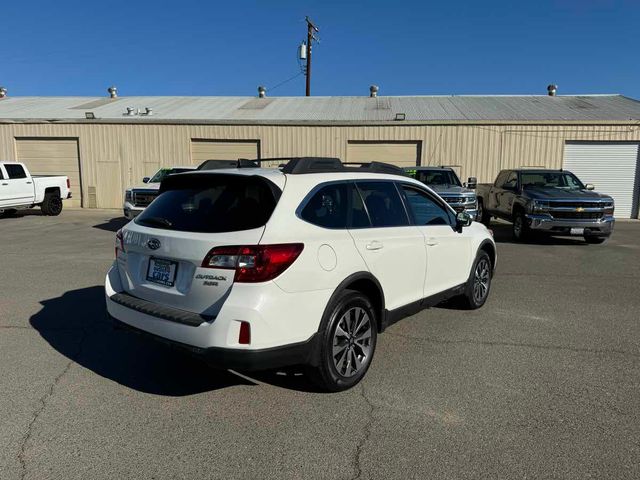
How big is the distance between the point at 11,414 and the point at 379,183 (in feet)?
10.9

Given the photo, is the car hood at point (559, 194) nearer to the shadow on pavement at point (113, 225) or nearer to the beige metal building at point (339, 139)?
the beige metal building at point (339, 139)

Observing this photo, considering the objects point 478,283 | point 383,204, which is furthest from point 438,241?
point 478,283

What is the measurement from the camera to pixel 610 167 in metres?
19.1

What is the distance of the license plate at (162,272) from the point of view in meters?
3.37

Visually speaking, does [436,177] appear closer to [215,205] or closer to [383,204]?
[383,204]

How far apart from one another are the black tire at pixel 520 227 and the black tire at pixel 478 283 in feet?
19.2

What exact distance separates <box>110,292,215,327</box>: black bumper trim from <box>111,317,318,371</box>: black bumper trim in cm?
16

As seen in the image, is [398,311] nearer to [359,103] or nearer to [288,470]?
[288,470]

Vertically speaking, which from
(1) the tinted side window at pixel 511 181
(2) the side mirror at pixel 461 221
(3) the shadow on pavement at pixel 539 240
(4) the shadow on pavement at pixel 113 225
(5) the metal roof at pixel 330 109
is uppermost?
(5) the metal roof at pixel 330 109

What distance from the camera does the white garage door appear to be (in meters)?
19.0

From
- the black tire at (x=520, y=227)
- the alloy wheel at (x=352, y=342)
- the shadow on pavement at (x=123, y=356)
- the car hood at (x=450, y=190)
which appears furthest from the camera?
the car hood at (x=450, y=190)

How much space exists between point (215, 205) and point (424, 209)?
2.30 metres

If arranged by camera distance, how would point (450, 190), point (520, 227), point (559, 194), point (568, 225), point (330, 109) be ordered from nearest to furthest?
point (568, 225)
point (559, 194)
point (520, 227)
point (450, 190)
point (330, 109)

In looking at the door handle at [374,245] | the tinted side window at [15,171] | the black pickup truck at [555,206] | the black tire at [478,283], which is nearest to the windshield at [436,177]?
the black pickup truck at [555,206]
